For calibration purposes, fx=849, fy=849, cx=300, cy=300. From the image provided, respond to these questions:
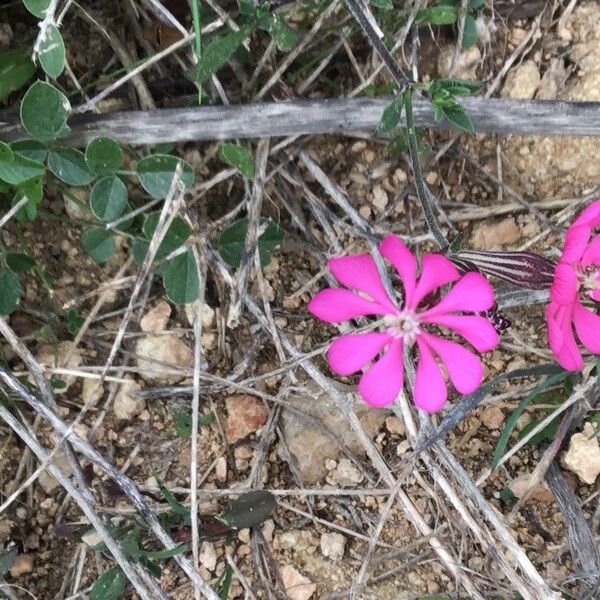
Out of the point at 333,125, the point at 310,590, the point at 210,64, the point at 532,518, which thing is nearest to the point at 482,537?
the point at 532,518

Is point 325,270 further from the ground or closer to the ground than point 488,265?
closer to the ground

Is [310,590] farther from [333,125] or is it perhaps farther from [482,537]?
[333,125]

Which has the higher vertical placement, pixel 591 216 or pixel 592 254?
pixel 591 216

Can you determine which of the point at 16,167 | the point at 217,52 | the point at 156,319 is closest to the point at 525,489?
the point at 156,319

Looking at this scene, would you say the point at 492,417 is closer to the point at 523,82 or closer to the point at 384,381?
the point at 384,381

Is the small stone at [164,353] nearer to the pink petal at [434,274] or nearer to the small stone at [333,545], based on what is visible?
the small stone at [333,545]

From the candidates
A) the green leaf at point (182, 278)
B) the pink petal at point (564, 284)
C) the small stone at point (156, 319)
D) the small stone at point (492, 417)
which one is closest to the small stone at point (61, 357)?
the small stone at point (156, 319)

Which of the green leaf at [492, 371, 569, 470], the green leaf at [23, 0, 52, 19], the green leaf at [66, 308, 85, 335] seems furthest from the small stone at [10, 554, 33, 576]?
the green leaf at [23, 0, 52, 19]
